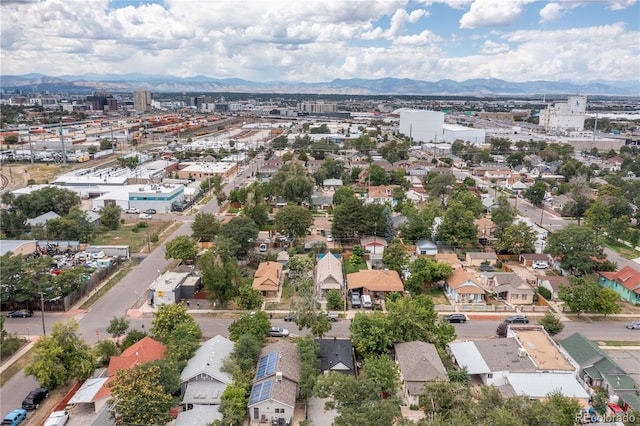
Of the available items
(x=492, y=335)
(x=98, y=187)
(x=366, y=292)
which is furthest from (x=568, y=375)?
(x=98, y=187)

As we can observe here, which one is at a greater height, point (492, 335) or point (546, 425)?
point (546, 425)

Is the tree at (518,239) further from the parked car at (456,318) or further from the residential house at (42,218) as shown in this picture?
the residential house at (42,218)

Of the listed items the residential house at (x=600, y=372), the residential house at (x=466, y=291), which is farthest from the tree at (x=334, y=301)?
the residential house at (x=600, y=372)

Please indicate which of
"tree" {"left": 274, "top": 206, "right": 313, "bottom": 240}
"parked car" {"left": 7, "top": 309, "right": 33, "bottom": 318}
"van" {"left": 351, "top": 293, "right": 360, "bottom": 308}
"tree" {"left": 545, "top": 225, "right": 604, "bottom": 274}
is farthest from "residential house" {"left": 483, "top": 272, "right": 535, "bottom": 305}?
"parked car" {"left": 7, "top": 309, "right": 33, "bottom": 318}

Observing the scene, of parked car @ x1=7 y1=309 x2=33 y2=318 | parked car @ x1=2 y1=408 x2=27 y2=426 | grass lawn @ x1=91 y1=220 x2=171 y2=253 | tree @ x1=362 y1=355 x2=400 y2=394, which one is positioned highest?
tree @ x1=362 y1=355 x2=400 y2=394

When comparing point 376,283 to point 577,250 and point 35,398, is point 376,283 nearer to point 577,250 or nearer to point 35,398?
point 577,250

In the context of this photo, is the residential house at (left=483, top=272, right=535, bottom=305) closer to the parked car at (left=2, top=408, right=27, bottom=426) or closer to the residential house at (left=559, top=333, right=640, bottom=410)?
the residential house at (left=559, top=333, right=640, bottom=410)

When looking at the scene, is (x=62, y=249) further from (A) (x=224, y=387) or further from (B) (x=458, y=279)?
(B) (x=458, y=279)
